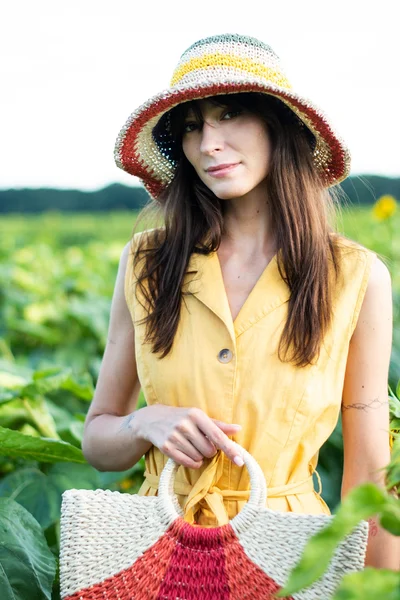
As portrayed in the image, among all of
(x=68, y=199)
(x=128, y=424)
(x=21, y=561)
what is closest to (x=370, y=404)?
(x=128, y=424)

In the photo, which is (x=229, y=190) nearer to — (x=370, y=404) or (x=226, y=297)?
(x=226, y=297)

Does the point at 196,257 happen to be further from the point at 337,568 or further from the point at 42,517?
the point at 42,517

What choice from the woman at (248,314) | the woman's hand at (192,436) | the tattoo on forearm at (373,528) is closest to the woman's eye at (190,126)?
the woman at (248,314)

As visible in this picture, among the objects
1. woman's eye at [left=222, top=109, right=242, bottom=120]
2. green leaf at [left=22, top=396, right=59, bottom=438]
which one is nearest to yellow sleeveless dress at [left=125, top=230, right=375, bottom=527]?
woman's eye at [left=222, top=109, right=242, bottom=120]

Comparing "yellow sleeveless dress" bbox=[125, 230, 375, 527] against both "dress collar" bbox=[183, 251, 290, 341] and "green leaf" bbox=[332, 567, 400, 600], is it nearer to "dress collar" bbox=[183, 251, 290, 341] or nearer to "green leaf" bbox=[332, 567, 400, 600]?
"dress collar" bbox=[183, 251, 290, 341]

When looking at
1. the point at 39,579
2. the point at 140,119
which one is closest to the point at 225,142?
the point at 140,119

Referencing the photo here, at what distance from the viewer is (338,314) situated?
6.10 ft

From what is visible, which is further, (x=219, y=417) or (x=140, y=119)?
(x=140, y=119)

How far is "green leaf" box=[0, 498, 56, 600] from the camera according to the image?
1.89m

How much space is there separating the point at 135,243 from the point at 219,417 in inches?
22.7

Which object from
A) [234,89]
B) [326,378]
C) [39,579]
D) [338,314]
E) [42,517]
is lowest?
[42,517]

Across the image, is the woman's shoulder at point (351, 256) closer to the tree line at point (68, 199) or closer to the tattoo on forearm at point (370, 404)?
the tattoo on forearm at point (370, 404)

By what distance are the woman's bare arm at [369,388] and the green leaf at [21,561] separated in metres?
0.74

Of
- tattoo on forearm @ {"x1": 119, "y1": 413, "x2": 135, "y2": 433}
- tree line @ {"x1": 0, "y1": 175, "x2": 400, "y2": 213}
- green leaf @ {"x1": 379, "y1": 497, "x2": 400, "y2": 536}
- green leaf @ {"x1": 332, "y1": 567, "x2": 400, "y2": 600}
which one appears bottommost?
tree line @ {"x1": 0, "y1": 175, "x2": 400, "y2": 213}
